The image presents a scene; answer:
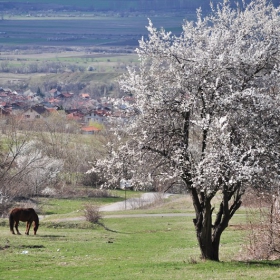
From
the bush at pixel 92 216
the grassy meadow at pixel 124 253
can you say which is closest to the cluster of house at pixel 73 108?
the grassy meadow at pixel 124 253

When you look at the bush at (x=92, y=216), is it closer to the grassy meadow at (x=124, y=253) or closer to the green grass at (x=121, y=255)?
the grassy meadow at (x=124, y=253)

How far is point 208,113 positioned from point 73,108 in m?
149

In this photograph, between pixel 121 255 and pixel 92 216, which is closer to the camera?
pixel 121 255

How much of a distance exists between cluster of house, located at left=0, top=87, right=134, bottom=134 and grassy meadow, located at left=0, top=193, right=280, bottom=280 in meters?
4.54

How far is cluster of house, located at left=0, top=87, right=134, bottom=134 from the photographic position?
20.5 m

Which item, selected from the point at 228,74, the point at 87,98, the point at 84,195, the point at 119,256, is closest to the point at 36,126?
the point at 84,195

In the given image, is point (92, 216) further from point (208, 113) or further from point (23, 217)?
point (208, 113)

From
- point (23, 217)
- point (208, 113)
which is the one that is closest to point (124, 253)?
point (23, 217)

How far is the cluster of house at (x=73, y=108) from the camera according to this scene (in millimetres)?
20469

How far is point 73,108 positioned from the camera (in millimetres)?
166750

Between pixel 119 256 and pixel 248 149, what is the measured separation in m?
8.51

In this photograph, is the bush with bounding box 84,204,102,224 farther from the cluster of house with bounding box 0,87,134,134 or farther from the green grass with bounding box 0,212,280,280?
the cluster of house with bounding box 0,87,134,134

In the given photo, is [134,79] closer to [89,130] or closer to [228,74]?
[228,74]

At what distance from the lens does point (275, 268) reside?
18.4m
